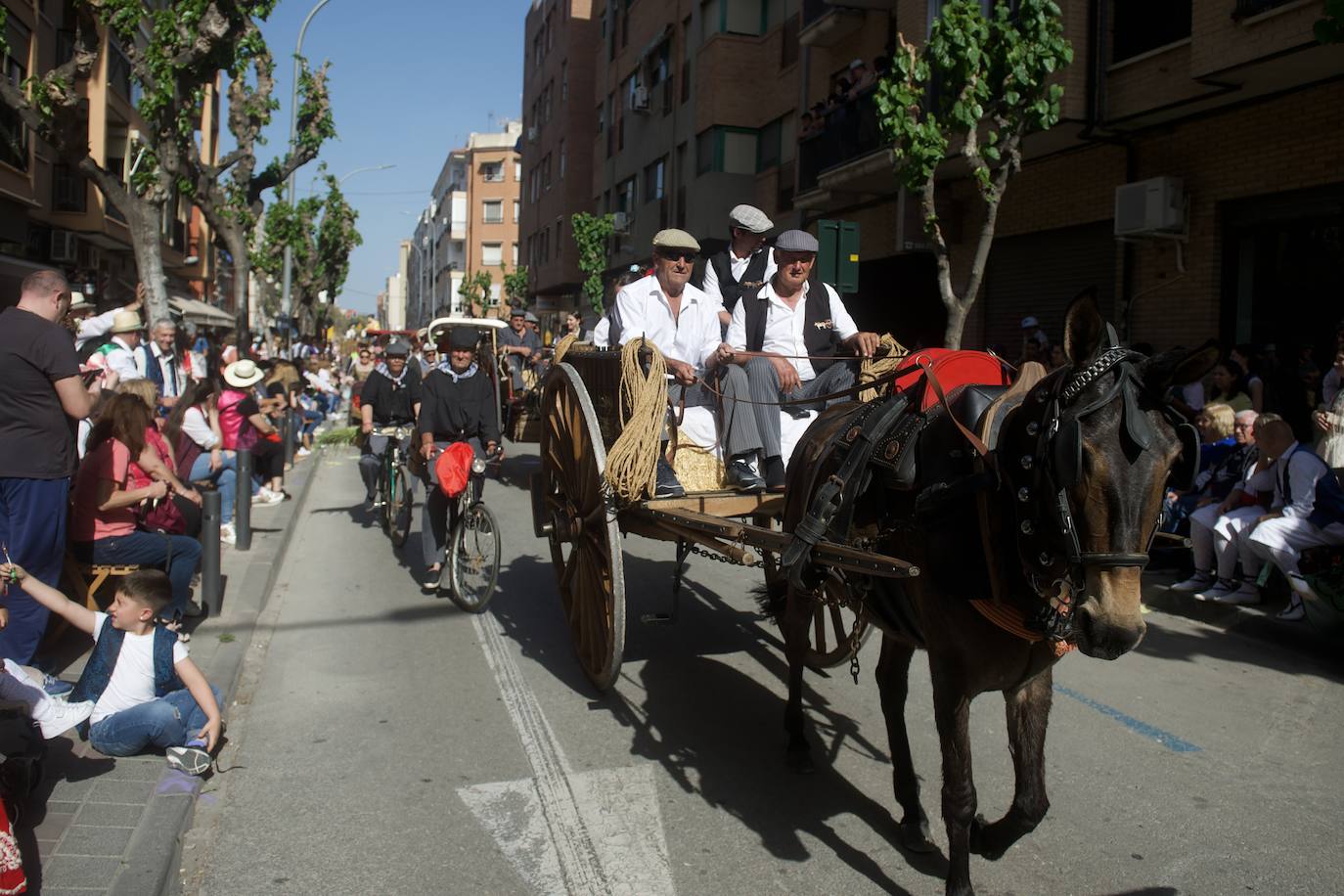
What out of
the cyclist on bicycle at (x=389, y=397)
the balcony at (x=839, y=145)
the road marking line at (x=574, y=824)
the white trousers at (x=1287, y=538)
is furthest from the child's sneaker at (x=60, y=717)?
the balcony at (x=839, y=145)

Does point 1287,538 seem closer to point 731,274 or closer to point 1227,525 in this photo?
point 1227,525

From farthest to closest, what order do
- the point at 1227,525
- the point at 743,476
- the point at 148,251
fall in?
the point at 148,251, the point at 1227,525, the point at 743,476

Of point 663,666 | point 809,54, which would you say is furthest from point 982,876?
point 809,54

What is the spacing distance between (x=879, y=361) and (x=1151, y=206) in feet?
28.7

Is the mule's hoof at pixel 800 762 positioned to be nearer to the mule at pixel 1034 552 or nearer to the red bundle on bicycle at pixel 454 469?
the mule at pixel 1034 552

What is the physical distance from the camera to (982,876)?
3873 mm

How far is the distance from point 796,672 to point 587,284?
27190 millimetres

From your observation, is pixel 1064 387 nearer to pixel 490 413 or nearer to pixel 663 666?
pixel 663 666

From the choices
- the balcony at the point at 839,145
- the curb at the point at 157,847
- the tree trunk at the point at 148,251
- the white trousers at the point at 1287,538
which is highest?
the balcony at the point at 839,145

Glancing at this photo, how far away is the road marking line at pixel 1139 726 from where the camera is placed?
208 inches

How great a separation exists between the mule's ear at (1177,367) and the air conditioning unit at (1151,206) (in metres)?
10.8

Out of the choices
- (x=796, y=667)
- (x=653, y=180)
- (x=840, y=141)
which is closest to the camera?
(x=796, y=667)

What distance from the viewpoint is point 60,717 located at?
4371 mm

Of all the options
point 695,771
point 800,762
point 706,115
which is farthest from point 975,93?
point 706,115
